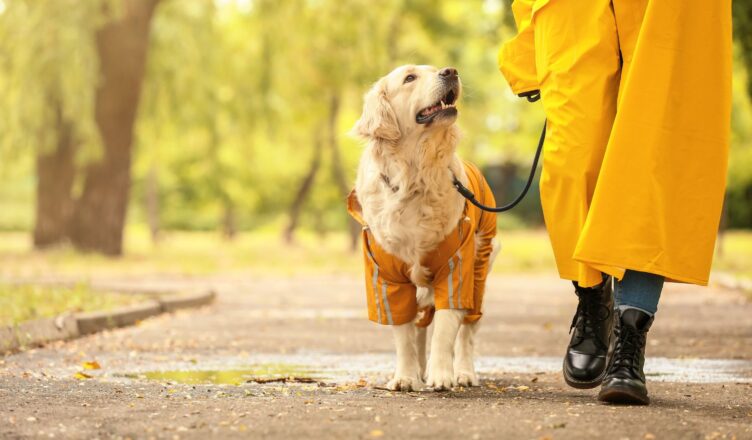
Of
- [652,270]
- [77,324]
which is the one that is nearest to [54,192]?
[77,324]

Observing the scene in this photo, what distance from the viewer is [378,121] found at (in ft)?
18.0

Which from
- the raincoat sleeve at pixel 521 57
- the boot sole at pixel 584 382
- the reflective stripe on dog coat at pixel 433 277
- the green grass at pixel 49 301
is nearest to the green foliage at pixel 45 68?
the green grass at pixel 49 301

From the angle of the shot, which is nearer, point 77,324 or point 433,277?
point 433,277

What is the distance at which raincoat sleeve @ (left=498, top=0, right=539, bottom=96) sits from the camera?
17.5 feet

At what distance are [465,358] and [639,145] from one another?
5.30 ft

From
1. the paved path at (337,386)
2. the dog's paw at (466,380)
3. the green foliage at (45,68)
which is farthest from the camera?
the green foliage at (45,68)

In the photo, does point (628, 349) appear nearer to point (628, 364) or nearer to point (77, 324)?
point (628, 364)

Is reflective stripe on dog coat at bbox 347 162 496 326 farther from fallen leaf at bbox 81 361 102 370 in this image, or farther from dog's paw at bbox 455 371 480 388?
fallen leaf at bbox 81 361 102 370

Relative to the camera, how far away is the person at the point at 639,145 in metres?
4.59

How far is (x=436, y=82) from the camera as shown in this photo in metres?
5.44

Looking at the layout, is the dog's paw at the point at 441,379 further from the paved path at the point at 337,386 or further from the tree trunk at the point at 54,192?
the tree trunk at the point at 54,192

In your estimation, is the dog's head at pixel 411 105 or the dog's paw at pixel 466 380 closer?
the dog's head at pixel 411 105

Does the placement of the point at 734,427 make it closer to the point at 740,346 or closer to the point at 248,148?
the point at 740,346

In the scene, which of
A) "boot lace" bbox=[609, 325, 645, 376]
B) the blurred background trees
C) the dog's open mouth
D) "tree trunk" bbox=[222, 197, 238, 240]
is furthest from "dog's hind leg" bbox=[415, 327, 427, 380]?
"tree trunk" bbox=[222, 197, 238, 240]
